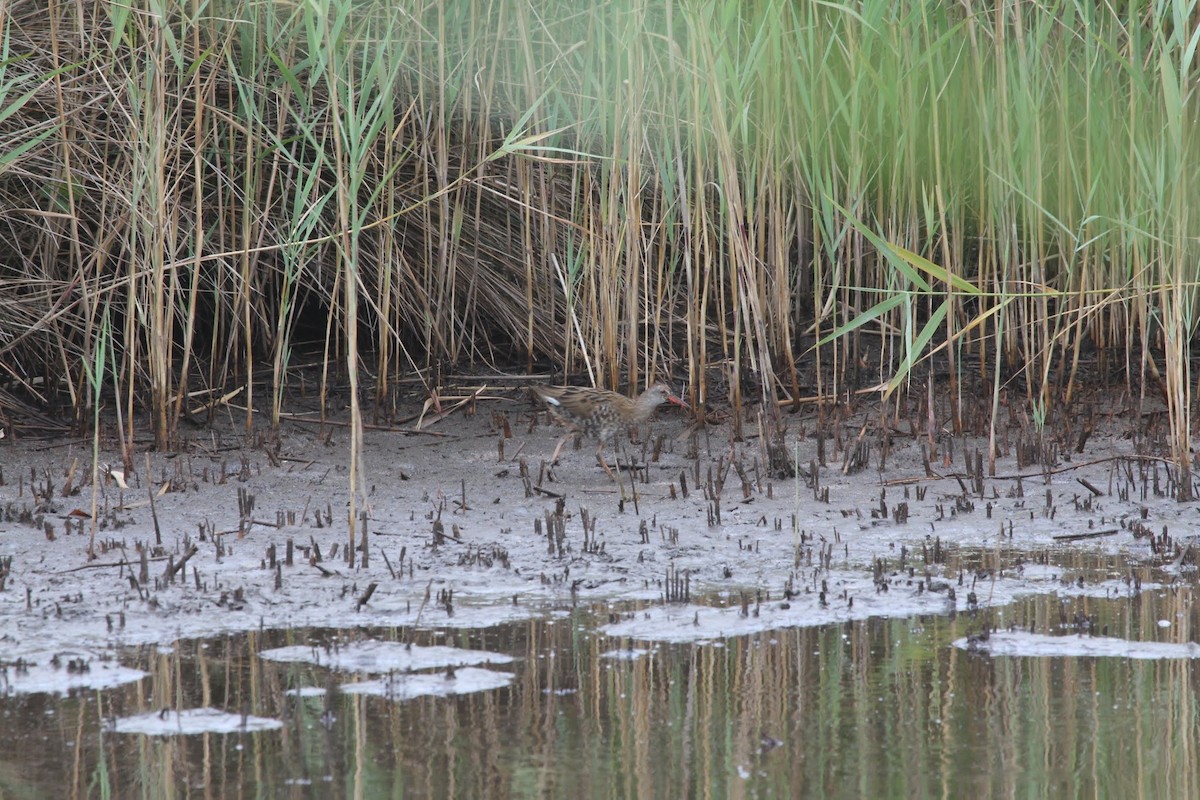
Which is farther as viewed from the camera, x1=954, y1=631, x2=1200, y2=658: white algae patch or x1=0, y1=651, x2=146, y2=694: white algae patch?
x1=954, y1=631, x2=1200, y2=658: white algae patch

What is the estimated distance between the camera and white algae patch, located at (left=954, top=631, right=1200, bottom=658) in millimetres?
4059

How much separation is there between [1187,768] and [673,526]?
9.58ft

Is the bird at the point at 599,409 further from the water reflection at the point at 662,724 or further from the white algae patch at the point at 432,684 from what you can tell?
the white algae patch at the point at 432,684

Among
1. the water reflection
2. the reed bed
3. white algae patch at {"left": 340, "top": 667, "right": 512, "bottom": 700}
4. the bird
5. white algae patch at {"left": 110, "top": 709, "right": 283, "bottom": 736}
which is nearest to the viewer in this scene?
the water reflection

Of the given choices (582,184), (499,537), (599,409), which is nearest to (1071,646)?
(499,537)

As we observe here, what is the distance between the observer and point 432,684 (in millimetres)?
3816

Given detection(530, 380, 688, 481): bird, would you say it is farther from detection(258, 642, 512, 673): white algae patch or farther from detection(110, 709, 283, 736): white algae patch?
detection(110, 709, 283, 736): white algae patch

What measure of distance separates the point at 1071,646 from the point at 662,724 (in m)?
1.38

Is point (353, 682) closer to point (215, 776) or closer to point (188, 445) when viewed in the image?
point (215, 776)

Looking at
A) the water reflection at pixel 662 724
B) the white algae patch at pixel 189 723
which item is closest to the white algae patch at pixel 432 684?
the water reflection at pixel 662 724

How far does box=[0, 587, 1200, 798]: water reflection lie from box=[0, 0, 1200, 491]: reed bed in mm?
2458

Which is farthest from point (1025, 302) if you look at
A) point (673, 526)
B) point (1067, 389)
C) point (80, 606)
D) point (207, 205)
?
point (80, 606)

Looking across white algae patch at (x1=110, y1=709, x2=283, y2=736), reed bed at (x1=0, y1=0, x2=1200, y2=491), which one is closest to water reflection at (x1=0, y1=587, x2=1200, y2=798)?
white algae patch at (x1=110, y1=709, x2=283, y2=736)

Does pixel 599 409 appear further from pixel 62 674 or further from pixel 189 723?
pixel 189 723
